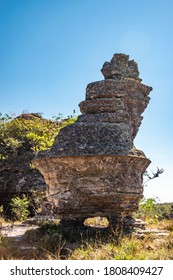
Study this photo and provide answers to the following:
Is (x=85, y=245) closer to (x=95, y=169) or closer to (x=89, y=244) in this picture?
(x=89, y=244)

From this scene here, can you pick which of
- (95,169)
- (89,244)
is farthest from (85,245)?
(95,169)

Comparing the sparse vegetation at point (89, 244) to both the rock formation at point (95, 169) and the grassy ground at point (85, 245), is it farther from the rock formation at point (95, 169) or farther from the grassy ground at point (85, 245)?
the rock formation at point (95, 169)

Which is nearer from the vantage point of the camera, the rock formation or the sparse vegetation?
the sparse vegetation

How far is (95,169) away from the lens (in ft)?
26.7

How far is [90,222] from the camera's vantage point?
11.1 m

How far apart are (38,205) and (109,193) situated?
25.7ft

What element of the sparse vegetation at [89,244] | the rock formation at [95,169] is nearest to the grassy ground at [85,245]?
the sparse vegetation at [89,244]

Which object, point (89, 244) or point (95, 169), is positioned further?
point (95, 169)

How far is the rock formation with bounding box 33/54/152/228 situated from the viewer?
8156 mm

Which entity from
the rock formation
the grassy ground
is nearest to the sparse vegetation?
the grassy ground

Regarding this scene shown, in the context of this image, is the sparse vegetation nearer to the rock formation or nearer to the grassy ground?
the grassy ground

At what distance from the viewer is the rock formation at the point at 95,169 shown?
26.8 feet

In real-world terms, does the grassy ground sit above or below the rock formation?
below
